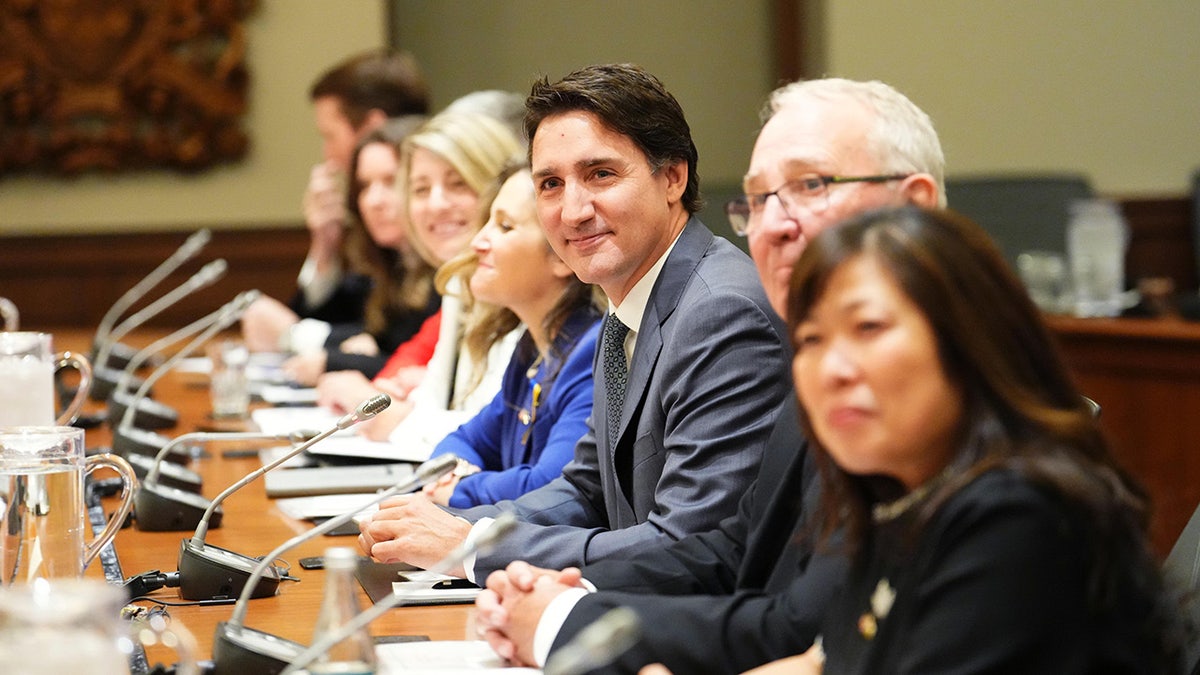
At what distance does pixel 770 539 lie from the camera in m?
1.68

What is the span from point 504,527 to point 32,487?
2.66ft

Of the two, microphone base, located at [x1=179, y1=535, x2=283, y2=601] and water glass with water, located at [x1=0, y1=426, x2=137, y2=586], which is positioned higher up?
water glass with water, located at [x1=0, y1=426, x2=137, y2=586]

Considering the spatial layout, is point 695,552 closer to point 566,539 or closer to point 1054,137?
point 566,539

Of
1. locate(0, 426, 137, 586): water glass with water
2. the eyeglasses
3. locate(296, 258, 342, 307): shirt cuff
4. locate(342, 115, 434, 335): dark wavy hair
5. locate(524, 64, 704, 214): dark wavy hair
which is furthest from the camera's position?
locate(296, 258, 342, 307): shirt cuff

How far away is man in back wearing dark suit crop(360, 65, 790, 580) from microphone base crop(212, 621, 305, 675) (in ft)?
1.54

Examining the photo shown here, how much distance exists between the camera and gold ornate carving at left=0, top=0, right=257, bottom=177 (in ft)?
20.5

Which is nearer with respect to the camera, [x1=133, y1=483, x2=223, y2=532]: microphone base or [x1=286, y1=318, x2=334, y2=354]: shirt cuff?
[x1=133, y1=483, x2=223, y2=532]: microphone base

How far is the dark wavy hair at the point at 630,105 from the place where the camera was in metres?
2.18

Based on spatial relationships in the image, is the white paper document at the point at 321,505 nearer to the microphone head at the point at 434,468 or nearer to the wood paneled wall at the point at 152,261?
the microphone head at the point at 434,468

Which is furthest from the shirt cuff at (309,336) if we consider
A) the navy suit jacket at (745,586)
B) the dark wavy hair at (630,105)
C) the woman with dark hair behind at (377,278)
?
the navy suit jacket at (745,586)

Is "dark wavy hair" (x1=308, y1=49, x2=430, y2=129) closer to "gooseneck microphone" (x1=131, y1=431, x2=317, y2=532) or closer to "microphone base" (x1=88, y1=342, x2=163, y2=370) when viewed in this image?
"microphone base" (x1=88, y1=342, x2=163, y2=370)

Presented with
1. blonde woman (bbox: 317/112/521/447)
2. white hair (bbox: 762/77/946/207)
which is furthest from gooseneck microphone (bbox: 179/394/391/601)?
blonde woman (bbox: 317/112/521/447)

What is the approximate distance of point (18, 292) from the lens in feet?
21.4

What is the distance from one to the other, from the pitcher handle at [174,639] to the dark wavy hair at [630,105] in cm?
94
